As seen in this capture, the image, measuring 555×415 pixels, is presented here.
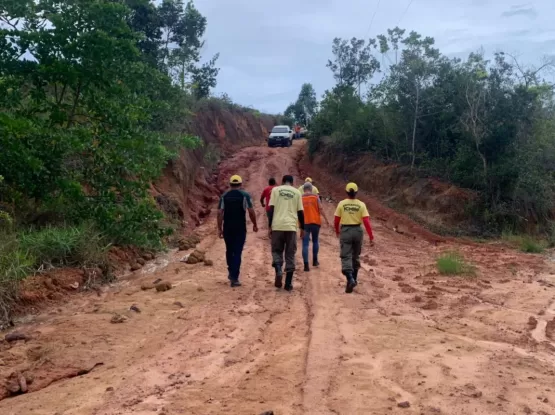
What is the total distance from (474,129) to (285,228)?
39.8ft

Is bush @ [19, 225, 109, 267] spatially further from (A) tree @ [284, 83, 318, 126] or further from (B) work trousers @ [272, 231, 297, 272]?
(A) tree @ [284, 83, 318, 126]

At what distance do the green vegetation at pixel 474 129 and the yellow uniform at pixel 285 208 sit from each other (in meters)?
11.4

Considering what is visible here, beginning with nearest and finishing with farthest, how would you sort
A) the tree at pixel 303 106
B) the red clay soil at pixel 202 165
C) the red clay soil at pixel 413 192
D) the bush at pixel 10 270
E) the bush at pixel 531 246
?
the bush at pixel 10 270 < the bush at pixel 531 246 < the red clay soil at pixel 202 165 < the red clay soil at pixel 413 192 < the tree at pixel 303 106

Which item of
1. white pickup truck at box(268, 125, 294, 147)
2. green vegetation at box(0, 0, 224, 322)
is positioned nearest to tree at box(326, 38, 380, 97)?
white pickup truck at box(268, 125, 294, 147)

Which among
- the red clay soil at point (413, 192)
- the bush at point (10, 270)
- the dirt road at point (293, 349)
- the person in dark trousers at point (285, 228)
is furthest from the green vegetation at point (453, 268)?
the red clay soil at point (413, 192)

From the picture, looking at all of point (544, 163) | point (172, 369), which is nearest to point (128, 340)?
point (172, 369)

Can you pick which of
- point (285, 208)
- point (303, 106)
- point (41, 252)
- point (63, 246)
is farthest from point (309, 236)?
point (303, 106)

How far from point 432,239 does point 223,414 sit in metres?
14.5

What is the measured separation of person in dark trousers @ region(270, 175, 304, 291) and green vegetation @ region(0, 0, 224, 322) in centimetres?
301

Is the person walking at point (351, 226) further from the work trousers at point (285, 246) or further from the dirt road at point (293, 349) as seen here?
the work trousers at point (285, 246)

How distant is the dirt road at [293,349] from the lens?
439cm

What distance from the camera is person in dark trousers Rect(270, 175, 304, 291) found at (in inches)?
344

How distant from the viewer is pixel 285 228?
28.7ft

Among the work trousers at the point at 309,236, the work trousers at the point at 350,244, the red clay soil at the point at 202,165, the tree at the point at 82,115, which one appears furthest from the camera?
the red clay soil at the point at 202,165
